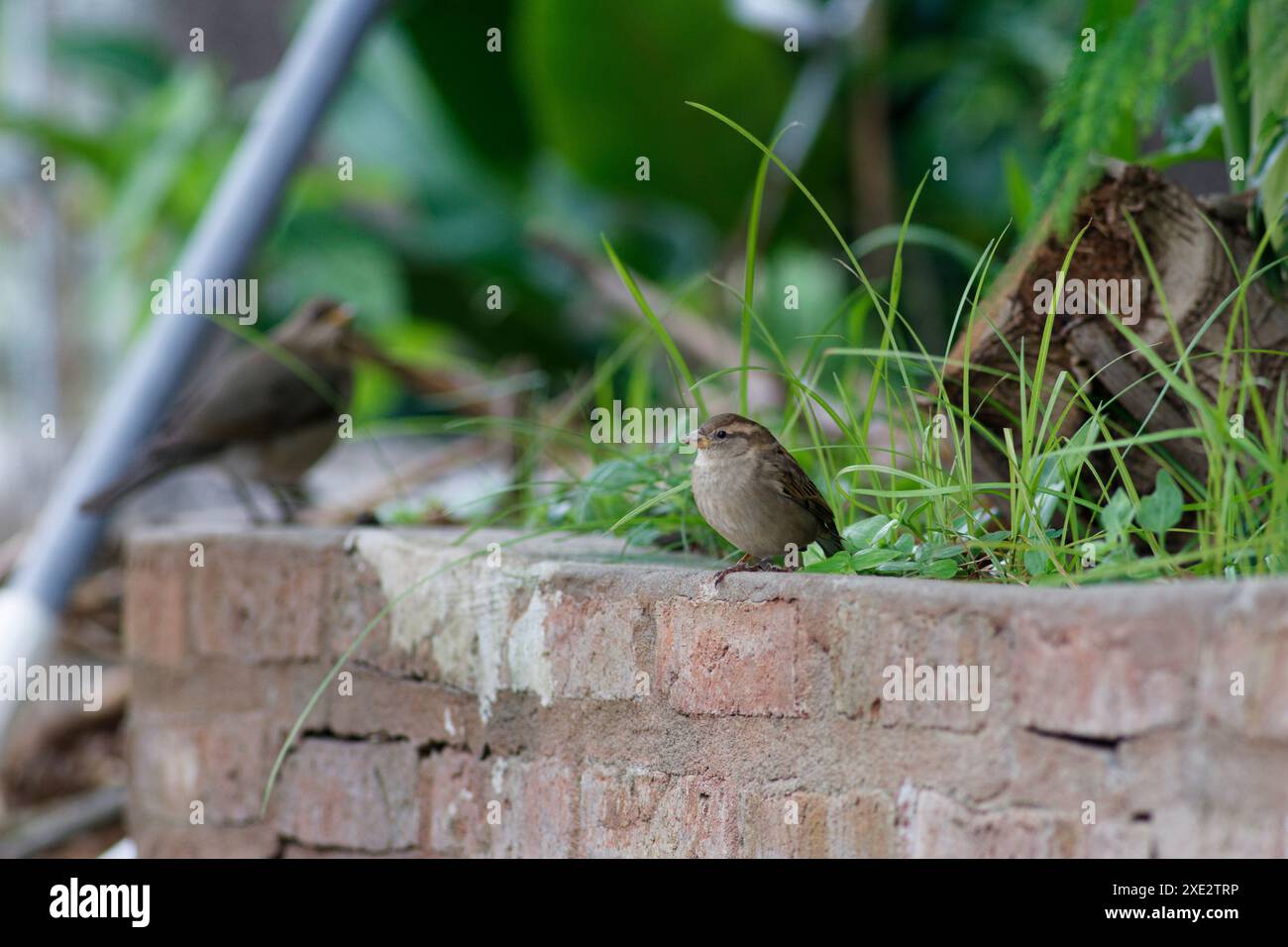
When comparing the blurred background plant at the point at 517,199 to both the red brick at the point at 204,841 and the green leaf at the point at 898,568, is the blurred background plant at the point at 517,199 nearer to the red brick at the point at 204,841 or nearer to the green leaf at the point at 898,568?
the red brick at the point at 204,841

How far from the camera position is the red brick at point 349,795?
2.43 meters

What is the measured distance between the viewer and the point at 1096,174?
2154 millimetres

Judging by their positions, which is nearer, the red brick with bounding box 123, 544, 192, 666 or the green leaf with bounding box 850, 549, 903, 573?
the green leaf with bounding box 850, 549, 903, 573

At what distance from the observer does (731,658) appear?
6.17 feet

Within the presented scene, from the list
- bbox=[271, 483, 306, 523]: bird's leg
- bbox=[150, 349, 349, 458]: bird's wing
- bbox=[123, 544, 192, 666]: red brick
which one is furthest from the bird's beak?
bbox=[123, 544, 192, 666]: red brick

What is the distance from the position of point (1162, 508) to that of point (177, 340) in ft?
7.91

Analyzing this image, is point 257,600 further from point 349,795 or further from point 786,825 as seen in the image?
point 786,825

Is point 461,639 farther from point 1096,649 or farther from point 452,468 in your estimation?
point 452,468

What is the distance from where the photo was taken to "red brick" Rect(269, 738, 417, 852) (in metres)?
2.43

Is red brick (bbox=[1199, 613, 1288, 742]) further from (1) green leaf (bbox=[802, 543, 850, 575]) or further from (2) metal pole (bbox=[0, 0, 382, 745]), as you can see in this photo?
(2) metal pole (bbox=[0, 0, 382, 745])

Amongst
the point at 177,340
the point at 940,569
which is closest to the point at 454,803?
the point at 940,569

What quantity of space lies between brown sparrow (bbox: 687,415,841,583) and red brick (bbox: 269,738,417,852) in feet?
2.35

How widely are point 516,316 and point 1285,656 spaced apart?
19.9 feet
